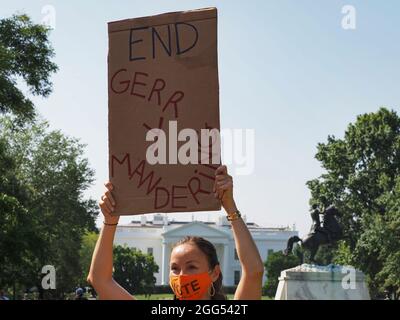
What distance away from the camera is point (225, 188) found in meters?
3.30

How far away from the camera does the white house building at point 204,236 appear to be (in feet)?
431

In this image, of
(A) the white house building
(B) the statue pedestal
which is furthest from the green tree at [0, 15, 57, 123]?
(A) the white house building

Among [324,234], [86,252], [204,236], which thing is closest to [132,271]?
[86,252]

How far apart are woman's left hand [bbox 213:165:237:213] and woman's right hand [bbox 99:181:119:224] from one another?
18.5 inches

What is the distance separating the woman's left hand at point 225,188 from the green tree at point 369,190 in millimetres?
42313

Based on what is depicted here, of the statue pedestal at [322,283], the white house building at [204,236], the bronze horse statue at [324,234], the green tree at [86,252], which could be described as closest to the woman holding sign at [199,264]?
the statue pedestal at [322,283]

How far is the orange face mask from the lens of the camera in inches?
124

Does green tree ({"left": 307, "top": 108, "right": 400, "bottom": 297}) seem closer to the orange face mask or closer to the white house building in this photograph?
the orange face mask

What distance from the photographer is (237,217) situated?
3221mm

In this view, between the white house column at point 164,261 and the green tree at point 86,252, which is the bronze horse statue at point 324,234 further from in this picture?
the white house column at point 164,261

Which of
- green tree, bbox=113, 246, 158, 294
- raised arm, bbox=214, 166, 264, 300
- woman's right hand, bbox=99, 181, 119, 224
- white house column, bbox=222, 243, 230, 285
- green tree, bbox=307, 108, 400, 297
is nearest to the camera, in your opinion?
raised arm, bbox=214, 166, 264, 300

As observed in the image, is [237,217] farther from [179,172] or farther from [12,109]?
[12,109]

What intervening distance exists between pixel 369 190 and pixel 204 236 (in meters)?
84.1

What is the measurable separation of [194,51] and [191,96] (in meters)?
0.21
